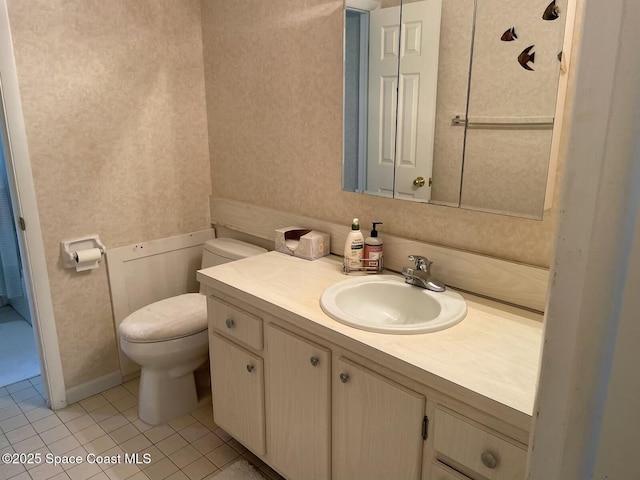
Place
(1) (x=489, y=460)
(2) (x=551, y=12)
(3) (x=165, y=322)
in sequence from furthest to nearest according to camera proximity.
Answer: (3) (x=165, y=322)
(2) (x=551, y=12)
(1) (x=489, y=460)

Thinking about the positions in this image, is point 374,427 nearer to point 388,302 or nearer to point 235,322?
point 388,302

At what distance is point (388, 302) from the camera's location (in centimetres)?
164

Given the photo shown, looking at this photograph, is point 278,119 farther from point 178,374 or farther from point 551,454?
point 551,454

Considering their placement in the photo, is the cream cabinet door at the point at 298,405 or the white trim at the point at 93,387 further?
the white trim at the point at 93,387

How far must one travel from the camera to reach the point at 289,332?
59.0 inches

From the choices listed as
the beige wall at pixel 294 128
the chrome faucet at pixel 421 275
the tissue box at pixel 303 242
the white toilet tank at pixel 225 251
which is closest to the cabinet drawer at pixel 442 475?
the chrome faucet at pixel 421 275

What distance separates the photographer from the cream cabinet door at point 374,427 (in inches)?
47.3

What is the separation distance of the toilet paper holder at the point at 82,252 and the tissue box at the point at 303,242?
0.86m

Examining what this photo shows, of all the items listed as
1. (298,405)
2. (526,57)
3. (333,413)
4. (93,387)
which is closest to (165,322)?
(93,387)

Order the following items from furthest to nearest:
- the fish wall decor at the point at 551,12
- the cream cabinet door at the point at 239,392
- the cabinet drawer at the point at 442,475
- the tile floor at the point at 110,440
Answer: the tile floor at the point at 110,440 < the cream cabinet door at the point at 239,392 < the fish wall decor at the point at 551,12 < the cabinet drawer at the point at 442,475

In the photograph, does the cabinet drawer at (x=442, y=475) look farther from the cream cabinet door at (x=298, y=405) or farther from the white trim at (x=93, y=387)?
the white trim at (x=93, y=387)

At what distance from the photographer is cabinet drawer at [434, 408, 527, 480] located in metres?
1.02

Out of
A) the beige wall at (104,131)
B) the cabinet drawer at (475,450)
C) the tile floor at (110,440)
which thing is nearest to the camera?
the cabinet drawer at (475,450)

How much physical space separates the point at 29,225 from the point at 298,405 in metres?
1.37
